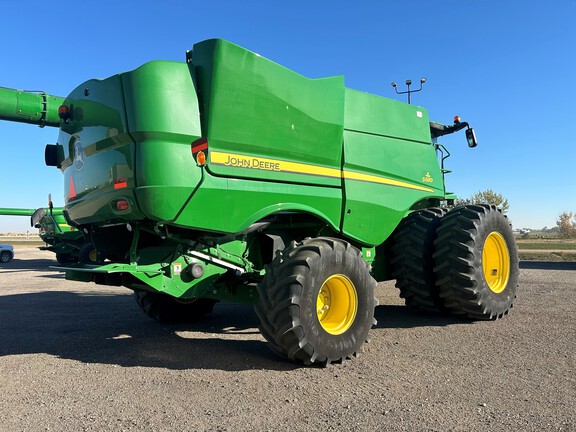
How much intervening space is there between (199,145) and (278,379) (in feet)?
7.39

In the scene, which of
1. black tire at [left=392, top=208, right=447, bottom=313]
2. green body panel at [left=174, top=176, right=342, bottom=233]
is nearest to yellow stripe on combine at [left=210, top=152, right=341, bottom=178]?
green body panel at [left=174, top=176, right=342, bottom=233]

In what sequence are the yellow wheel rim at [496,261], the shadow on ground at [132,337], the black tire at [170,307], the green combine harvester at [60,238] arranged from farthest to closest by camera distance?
the green combine harvester at [60,238], the yellow wheel rim at [496,261], the black tire at [170,307], the shadow on ground at [132,337]

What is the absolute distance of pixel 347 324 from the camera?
4.55m

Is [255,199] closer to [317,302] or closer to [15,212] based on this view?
[317,302]

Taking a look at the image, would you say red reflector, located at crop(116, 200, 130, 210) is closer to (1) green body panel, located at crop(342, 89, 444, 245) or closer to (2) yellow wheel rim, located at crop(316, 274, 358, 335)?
(2) yellow wheel rim, located at crop(316, 274, 358, 335)

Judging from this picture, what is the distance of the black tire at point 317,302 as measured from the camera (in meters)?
Result: 4.02

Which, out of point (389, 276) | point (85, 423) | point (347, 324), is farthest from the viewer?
point (389, 276)

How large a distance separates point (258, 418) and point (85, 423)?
3.86 ft

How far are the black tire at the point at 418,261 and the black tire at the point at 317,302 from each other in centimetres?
161

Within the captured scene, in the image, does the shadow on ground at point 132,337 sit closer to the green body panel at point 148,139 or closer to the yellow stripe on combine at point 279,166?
the green body panel at point 148,139

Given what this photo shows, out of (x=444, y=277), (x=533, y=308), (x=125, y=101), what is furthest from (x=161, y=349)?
(x=533, y=308)

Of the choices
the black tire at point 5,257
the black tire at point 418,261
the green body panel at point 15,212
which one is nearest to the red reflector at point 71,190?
the black tire at point 418,261

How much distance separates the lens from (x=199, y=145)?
13.7 ft

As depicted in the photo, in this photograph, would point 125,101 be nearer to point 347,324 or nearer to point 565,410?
point 347,324
